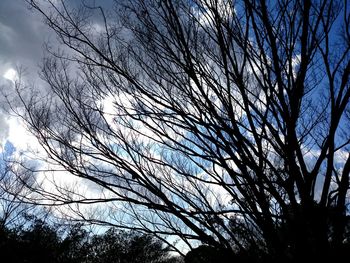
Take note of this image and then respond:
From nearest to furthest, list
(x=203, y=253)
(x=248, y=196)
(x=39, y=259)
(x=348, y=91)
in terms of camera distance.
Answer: (x=348, y=91), (x=248, y=196), (x=203, y=253), (x=39, y=259)

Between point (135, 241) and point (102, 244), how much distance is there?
293 centimetres

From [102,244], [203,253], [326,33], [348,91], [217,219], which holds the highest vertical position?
[102,244]

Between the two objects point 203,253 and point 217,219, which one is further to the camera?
point 203,253

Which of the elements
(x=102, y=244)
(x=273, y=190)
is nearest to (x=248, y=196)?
(x=273, y=190)

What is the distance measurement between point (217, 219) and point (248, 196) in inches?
19.4

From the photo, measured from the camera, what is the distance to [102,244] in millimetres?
20938

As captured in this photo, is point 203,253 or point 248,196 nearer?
point 248,196

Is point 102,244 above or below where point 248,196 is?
above

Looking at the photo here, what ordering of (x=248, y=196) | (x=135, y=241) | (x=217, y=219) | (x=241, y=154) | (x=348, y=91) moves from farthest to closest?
(x=135, y=241) → (x=217, y=219) → (x=248, y=196) → (x=241, y=154) → (x=348, y=91)

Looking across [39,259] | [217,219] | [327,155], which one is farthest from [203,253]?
[39,259]

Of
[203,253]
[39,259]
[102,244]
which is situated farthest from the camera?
[102,244]

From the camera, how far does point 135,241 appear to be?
22.6 meters

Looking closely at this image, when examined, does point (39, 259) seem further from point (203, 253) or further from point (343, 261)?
point (343, 261)

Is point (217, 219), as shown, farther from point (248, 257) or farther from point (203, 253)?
point (203, 253)
